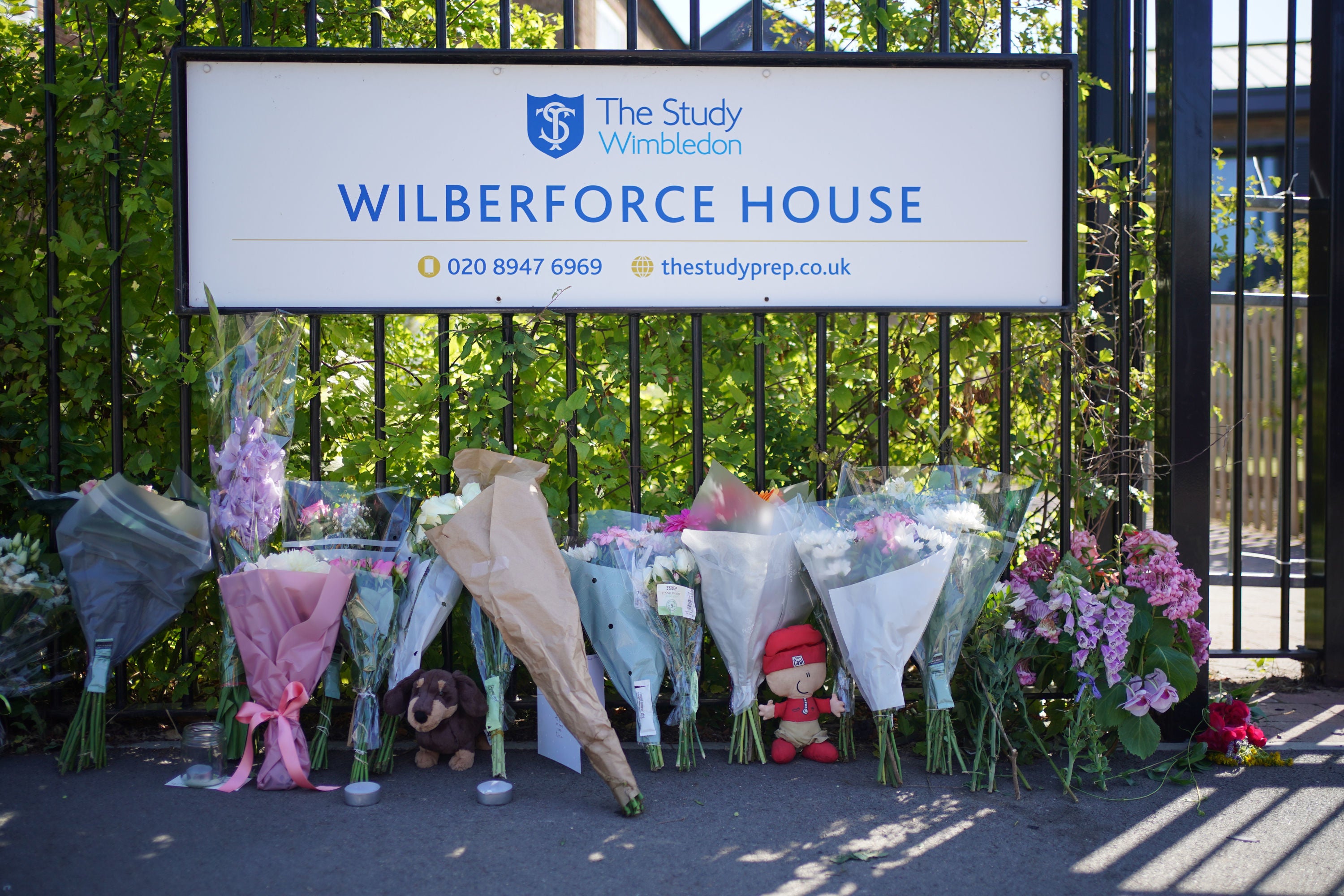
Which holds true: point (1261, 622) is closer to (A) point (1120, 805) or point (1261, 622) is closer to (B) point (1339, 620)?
(B) point (1339, 620)

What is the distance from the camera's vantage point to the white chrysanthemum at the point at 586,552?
307cm

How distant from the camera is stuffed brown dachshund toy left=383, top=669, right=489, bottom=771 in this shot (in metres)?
2.92

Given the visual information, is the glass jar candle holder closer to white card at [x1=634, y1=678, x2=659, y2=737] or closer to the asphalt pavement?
the asphalt pavement

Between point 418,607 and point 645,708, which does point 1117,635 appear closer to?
point 645,708

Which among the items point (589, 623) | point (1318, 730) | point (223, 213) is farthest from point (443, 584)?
point (1318, 730)

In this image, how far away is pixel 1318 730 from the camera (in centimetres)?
340

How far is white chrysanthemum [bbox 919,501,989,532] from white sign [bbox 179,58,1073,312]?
2.51 feet

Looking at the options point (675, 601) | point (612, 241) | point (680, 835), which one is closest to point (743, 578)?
point (675, 601)

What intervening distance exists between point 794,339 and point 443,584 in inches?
61.8

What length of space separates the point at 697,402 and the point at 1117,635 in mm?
1494

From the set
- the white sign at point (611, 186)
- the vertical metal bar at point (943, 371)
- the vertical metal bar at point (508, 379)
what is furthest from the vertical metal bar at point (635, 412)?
the vertical metal bar at point (943, 371)

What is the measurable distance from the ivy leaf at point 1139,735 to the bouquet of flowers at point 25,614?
10.7 feet

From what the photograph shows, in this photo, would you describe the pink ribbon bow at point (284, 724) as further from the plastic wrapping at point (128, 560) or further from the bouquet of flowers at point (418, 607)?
the plastic wrapping at point (128, 560)

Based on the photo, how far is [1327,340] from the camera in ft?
12.4
